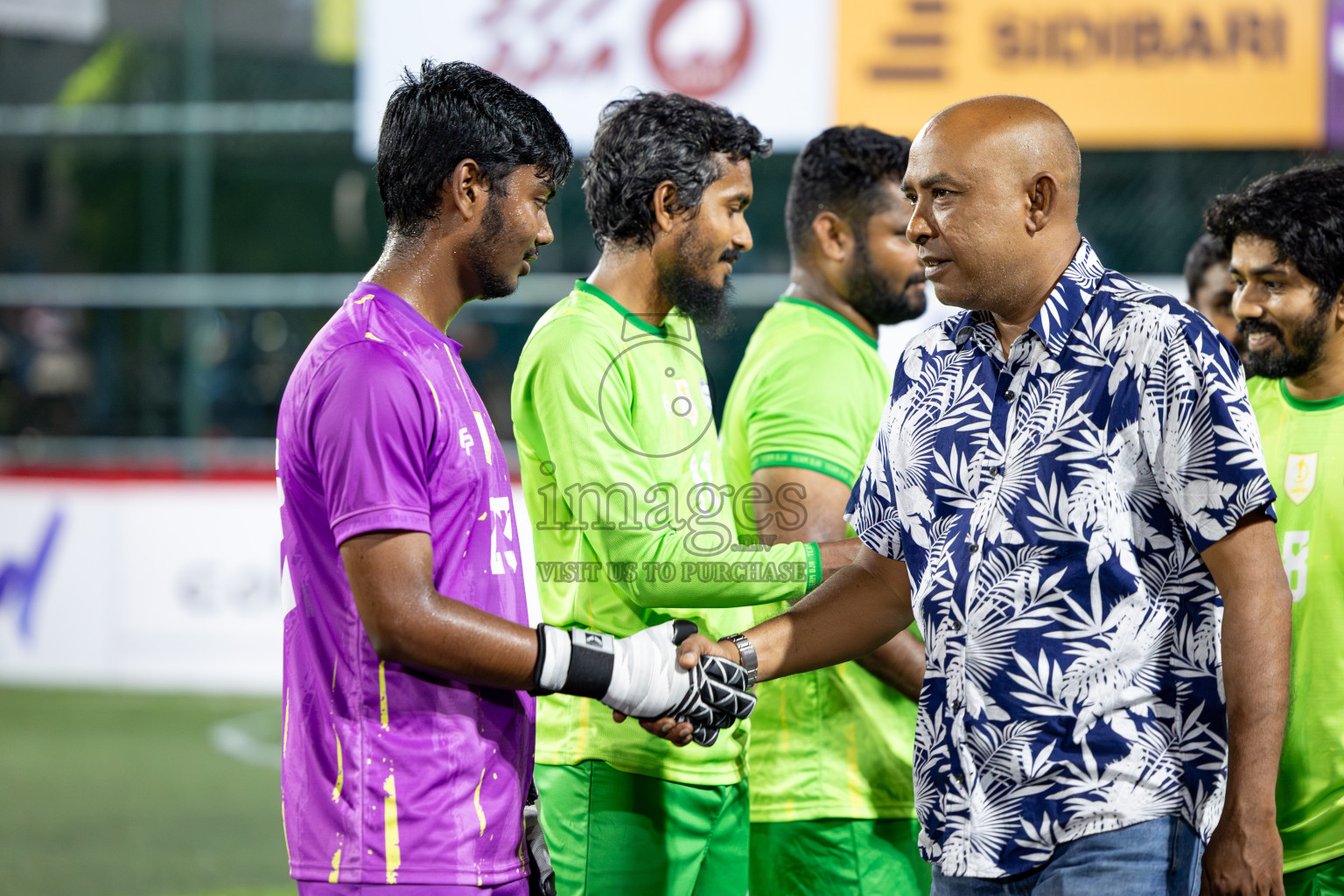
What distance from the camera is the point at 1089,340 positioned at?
7.73ft

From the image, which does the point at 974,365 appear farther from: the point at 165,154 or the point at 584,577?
the point at 165,154

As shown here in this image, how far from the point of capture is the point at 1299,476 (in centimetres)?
308

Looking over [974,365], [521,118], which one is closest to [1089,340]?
[974,365]

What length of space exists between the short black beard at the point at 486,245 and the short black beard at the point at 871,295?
142 cm

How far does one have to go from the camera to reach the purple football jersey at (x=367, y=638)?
88.7 inches

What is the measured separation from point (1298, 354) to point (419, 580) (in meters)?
2.04

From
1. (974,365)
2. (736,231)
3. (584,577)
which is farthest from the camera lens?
(736,231)

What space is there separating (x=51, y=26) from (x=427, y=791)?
12670 millimetres

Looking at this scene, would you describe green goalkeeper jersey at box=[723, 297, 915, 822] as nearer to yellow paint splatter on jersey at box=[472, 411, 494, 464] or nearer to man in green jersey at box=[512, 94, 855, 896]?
man in green jersey at box=[512, 94, 855, 896]

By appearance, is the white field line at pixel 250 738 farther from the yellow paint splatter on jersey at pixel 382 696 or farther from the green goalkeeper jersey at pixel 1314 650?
the green goalkeeper jersey at pixel 1314 650

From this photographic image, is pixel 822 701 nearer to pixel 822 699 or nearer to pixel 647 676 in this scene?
pixel 822 699

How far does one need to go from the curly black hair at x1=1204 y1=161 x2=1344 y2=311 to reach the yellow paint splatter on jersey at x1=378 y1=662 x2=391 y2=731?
2214 millimetres

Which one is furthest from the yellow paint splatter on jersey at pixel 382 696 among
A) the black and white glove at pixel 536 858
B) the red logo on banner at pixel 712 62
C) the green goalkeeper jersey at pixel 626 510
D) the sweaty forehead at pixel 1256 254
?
the red logo on banner at pixel 712 62

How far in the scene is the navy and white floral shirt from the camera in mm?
2236
